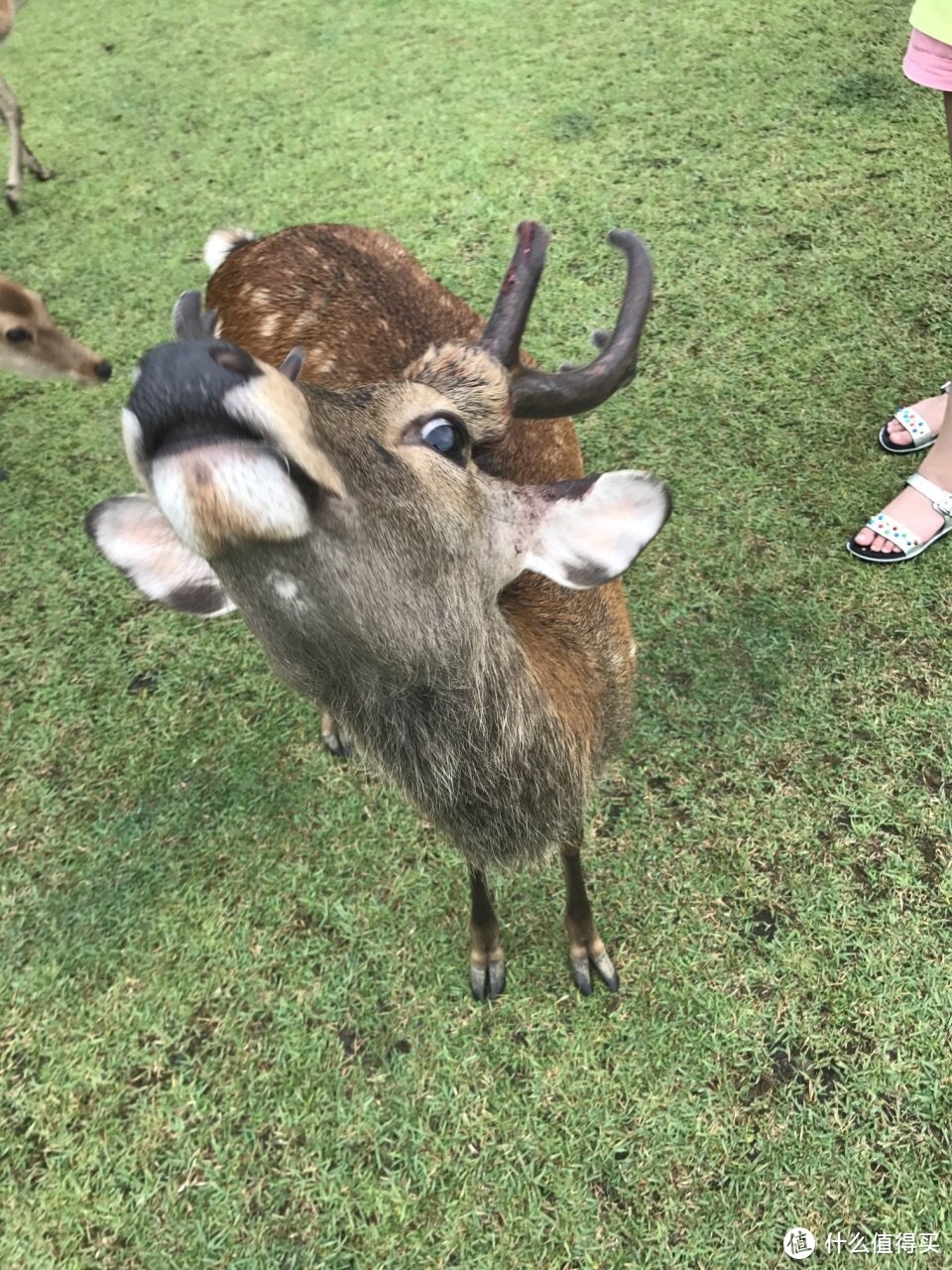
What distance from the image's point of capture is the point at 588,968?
2.09 metres

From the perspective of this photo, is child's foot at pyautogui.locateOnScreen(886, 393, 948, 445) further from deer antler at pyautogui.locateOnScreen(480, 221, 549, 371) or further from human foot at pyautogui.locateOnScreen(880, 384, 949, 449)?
deer antler at pyautogui.locateOnScreen(480, 221, 549, 371)

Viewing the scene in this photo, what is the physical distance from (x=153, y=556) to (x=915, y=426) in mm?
2661

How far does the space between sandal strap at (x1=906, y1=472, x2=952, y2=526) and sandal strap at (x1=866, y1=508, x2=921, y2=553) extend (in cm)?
12

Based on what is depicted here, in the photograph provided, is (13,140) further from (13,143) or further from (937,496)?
(937,496)

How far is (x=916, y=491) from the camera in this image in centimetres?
274

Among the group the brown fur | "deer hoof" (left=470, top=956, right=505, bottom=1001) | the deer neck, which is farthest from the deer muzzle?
"deer hoof" (left=470, top=956, right=505, bottom=1001)

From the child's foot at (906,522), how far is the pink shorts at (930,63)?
114cm

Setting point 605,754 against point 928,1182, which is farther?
point 605,754

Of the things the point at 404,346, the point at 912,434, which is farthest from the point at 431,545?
the point at 912,434

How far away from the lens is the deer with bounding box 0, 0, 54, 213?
4.38 m

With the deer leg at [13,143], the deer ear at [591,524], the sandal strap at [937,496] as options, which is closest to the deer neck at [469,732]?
the deer ear at [591,524]

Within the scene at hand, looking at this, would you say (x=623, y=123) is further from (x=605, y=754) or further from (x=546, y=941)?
(x=546, y=941)

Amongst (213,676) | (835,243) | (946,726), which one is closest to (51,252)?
(213,676)

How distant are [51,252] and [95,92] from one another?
1.69 metres
